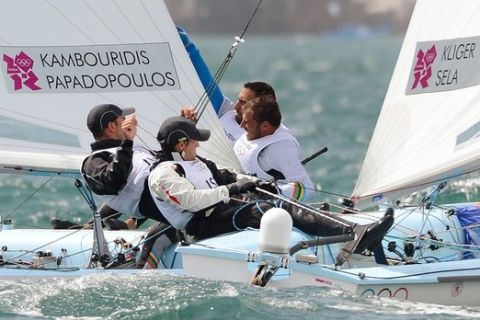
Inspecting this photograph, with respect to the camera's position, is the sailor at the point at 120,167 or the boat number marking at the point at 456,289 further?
the sailor at the point at 120,167

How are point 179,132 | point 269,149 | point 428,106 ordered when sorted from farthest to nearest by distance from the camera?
point 269,149, point 428,106, point 179,132

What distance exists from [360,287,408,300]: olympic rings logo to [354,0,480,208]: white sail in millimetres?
861

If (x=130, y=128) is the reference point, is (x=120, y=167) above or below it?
below

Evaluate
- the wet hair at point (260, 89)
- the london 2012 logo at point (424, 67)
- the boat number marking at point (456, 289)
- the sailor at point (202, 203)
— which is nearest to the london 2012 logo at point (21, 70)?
the sailor at point (202, 203)

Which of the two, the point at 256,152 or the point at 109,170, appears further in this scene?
the point at 256,152

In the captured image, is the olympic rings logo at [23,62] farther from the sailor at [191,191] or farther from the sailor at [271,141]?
the sailor at [191,191]

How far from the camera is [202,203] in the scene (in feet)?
21.8

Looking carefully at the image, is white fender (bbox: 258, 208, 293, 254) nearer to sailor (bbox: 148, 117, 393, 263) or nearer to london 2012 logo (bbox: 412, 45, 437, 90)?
→ sailor (bbox: 148, 117, 393, 263)

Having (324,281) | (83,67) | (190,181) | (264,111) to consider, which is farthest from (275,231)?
(83,67)

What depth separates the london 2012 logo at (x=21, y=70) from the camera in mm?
7441

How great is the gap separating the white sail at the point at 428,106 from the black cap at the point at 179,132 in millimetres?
1002

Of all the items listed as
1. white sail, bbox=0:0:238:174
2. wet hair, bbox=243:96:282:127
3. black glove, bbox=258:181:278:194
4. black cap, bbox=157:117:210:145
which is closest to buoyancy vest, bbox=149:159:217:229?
black cap, bbox=157:117:210:145

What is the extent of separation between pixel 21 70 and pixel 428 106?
2107 millimetres

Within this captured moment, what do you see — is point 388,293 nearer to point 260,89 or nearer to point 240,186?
point 240,186
